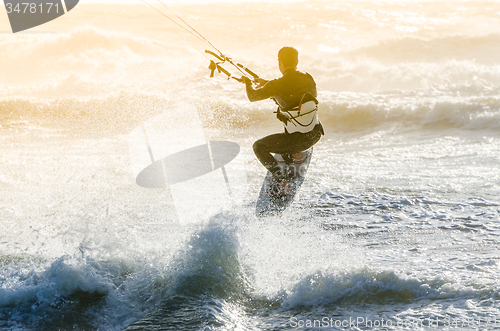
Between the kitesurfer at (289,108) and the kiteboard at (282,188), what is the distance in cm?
6

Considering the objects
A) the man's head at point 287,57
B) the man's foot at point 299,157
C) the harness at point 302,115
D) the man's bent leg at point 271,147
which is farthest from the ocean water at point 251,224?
the man's head at point 287,57

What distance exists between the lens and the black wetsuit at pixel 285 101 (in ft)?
16.0

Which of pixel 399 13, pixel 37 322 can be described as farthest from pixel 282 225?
pixel 399 13

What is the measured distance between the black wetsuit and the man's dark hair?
Result: 0.08m

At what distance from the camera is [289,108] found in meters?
5.07

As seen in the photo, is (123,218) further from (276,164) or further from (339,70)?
(339,70)

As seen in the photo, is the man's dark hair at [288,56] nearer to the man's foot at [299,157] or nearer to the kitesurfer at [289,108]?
the kitesurfer at [289,108]

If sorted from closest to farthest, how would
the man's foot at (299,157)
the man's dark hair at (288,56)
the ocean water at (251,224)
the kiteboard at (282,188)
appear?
1. the ocean water at (251,224)
2. the man's dark hair at (288,56)
3. the kiteboard at (282,188)
4. the man's foot at (299,157)

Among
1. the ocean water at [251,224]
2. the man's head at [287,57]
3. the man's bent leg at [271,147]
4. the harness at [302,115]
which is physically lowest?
the ocean water at [251,224]

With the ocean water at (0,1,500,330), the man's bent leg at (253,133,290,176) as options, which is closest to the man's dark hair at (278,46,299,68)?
the man's bent leg at (253,133,290,176)

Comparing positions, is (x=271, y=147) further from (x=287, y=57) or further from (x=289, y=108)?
(x=287, y=57)

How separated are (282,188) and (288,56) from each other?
5.55 ft

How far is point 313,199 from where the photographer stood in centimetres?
605

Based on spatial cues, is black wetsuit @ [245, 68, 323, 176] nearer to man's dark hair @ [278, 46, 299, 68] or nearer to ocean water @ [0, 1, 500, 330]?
man's dark hair @ [278, 46, 299, 68]
